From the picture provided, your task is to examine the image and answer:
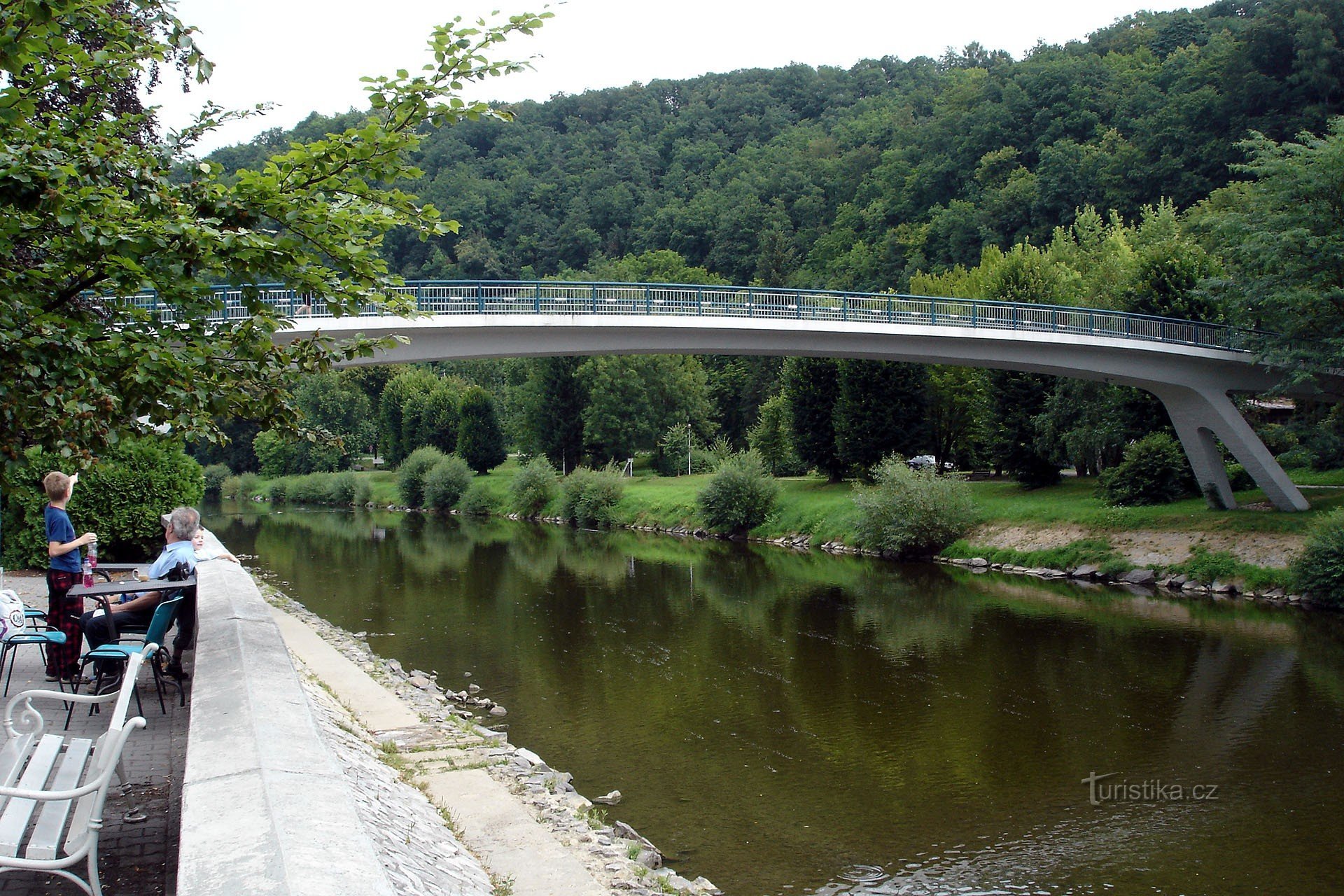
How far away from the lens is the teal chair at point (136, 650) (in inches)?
304

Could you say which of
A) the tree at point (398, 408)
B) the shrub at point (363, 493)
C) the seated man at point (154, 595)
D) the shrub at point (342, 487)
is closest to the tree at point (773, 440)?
the shrub at point (363, 493)

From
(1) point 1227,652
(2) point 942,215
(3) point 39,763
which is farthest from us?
(2) point 942,215

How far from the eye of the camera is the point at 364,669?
14.9m

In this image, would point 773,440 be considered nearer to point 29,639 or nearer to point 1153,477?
point 1153,477

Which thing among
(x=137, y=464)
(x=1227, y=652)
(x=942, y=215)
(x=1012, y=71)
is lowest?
(x=1227, y=652)

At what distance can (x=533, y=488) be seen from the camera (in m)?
51.3

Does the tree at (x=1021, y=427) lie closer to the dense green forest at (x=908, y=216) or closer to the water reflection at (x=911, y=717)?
the dense green forest at (x=908, y=216)

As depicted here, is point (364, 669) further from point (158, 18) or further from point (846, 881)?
point (158, 18)

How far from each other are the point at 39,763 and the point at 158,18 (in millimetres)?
4003

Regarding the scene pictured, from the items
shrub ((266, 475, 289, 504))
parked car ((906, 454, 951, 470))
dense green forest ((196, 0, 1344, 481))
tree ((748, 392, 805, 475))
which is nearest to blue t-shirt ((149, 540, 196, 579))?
dense green forest ((196, 0, 1344, 481))

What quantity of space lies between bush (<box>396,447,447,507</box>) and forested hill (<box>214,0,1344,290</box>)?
18.1 metres

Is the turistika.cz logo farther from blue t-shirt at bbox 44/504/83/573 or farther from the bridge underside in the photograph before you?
the bridge underside

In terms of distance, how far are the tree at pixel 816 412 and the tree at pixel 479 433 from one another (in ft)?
89.8

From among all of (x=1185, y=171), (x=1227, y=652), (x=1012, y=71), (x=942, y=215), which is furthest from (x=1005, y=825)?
(x=1012, y=71)
